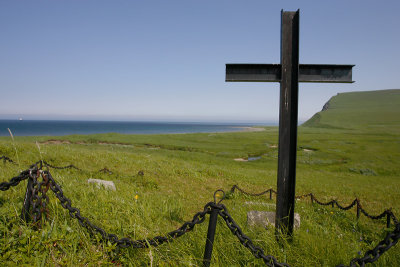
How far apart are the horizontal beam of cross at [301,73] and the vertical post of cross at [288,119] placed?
20 centimetres

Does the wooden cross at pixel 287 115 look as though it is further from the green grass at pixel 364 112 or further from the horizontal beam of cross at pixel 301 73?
the green grass at pixel 364 112

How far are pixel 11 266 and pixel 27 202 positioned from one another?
761 millimetres

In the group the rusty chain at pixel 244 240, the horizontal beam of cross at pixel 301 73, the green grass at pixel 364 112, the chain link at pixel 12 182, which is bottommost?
the rusty chain at pixel 244 240

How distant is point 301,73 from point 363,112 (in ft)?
512

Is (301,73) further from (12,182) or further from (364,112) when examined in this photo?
(364,112)

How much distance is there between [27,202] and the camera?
271 centimetres

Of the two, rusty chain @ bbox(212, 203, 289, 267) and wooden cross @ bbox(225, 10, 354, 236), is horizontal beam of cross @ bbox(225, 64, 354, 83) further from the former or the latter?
rusty chain @ bbox(212, 203, 289, 267)

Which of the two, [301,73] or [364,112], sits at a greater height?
[364,112]

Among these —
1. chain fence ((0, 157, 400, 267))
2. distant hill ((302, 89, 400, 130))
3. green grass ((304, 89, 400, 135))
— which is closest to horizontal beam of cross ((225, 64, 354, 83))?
chain fence ((0, 157, 400, 267))

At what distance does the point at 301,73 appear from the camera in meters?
3.49

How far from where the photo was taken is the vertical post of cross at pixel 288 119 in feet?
10.7

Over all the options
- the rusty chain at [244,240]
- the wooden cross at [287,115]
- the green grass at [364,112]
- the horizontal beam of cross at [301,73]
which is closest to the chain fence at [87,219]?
the rusty chain at [244,240]

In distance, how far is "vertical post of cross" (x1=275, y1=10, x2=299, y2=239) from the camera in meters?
3.25

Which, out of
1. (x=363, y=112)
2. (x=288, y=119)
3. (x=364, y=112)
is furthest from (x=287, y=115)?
(x=363, y=112)
